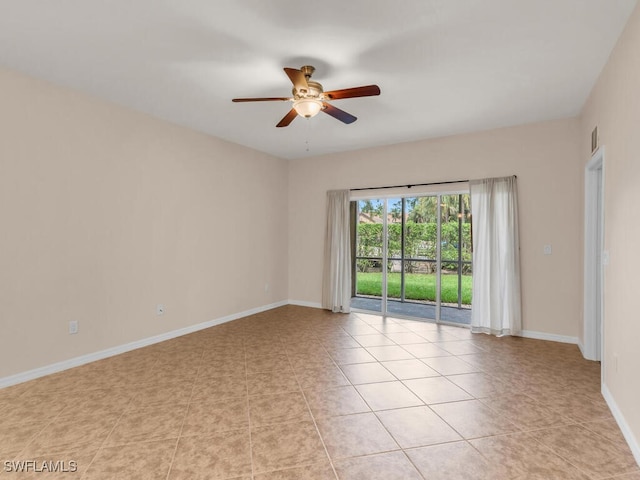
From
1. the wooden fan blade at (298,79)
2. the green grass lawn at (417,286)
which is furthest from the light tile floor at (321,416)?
the wooden fan blade at (298,79)

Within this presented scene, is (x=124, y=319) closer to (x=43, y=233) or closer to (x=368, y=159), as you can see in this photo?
(x=43, y=233)

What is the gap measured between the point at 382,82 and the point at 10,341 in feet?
13.5

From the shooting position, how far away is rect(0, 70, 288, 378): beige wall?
3.07m

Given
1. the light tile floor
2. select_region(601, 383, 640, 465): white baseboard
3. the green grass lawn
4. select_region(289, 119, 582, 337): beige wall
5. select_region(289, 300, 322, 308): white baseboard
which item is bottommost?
the light tile floor

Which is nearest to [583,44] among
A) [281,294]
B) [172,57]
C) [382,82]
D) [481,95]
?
[481,95]

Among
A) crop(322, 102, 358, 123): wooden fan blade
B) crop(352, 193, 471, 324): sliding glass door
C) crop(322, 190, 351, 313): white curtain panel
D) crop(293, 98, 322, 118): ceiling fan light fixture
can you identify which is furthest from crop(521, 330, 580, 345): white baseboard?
crop(293, 98, 322, 118): ceiling fan light fixture

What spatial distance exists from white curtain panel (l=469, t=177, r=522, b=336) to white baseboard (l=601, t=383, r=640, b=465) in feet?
5.68

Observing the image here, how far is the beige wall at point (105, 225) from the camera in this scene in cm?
307

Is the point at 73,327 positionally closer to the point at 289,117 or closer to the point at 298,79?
the point at 289,117

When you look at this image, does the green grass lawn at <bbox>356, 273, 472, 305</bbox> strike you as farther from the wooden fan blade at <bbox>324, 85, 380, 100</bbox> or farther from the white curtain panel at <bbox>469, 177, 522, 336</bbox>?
the wooden fan blade at <bbox>324, 85, 380, 100</bbox>

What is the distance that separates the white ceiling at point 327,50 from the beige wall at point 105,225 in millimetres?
379

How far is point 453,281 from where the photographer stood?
5.21 m

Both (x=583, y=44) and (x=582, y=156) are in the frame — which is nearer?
(x=583, y=44)

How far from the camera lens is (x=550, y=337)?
171 inches
